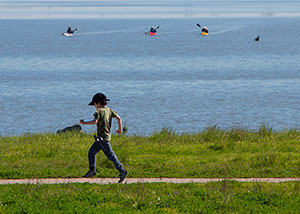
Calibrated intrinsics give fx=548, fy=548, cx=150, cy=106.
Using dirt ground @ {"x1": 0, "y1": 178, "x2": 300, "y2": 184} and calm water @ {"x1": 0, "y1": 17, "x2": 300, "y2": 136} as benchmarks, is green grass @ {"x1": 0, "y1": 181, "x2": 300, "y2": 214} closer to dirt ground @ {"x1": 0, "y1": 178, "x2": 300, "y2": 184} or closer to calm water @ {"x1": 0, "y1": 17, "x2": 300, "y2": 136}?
dirt ground @ {"x1": 0, "y1": 178, "x2": 300, "y2": 184}

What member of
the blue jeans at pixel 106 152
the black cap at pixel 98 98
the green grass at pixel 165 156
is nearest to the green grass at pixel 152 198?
the blue jeans at pixel 106 152

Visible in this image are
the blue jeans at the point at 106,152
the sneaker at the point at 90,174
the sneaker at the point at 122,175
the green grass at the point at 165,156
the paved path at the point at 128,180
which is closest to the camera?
the blue jeans at the point at 106,152

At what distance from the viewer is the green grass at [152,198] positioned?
35.1 feet

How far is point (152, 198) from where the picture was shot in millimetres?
11203

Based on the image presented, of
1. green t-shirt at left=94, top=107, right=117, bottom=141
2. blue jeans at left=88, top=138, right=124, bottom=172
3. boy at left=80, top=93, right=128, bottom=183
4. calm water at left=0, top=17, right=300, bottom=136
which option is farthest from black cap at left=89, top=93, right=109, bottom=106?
calm water at left=0, top=17, right=300, bottom=136

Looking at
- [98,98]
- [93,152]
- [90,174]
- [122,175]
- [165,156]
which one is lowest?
[165,156]

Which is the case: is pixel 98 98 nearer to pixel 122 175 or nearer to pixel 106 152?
pixel 106 152

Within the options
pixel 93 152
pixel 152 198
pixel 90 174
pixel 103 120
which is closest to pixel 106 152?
pixel 93 152

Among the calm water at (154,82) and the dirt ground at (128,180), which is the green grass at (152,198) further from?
the calm water at (154,82)

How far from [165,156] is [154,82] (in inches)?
1316

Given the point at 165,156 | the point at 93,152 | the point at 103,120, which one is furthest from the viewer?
the point at 165,156

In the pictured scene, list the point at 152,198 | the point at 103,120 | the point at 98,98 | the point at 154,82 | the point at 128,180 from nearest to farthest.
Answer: the point at 152,198 < the point at 98,98 < the point at 103,120 < the point at 128,180 < the point at 154,82

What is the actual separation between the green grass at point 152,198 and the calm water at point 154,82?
16388 millimetres

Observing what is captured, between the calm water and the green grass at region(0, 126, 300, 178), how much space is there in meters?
10.2
